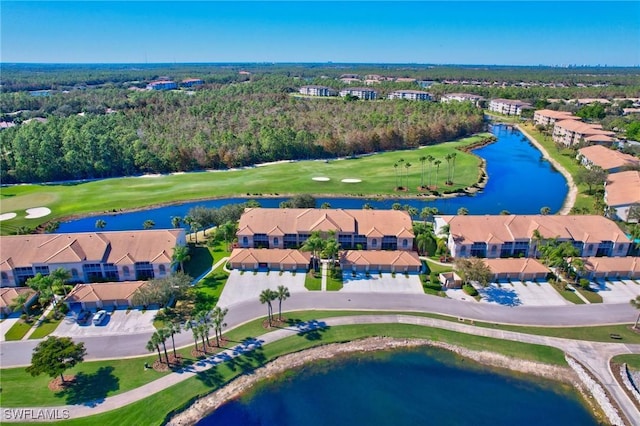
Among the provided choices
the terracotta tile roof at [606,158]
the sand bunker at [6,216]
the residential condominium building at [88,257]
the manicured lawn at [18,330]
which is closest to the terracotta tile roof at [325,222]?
the residential condominium building at [88,257]

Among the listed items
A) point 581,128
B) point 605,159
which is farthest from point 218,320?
point 581,128

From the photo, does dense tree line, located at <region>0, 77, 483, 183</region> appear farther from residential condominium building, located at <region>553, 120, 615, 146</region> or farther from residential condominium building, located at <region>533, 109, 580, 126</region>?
residential condominium building, located at <region>553, 120, 615, 146</region>

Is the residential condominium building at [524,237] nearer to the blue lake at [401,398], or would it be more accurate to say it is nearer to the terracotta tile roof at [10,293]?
the blue lake at [401,398]

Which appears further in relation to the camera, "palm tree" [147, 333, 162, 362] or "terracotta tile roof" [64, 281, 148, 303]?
"terracotta tile roof" [64, 281, 148, 303]

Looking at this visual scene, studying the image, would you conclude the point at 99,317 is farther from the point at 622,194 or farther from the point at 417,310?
the point at 622,194

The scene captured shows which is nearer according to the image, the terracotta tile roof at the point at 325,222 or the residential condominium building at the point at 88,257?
the residential condominium building at the point at 88,257

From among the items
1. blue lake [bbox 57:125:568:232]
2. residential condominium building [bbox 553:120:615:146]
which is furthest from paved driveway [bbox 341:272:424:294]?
residential condominium building [bbox 553:120:615:146]

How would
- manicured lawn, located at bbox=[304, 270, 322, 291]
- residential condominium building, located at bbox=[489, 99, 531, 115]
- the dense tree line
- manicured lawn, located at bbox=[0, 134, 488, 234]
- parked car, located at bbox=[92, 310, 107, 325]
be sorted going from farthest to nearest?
residential condominium building, located at bbox=[489, 99, 531, 115]
the dense tree line
manicured lawn, located at bbox=[0, 134, 488, 234]
manicured lawn, located at bbox=[304, 270, 322, 291]
parked car, located at bbox=[92, 310, 107, 325]
